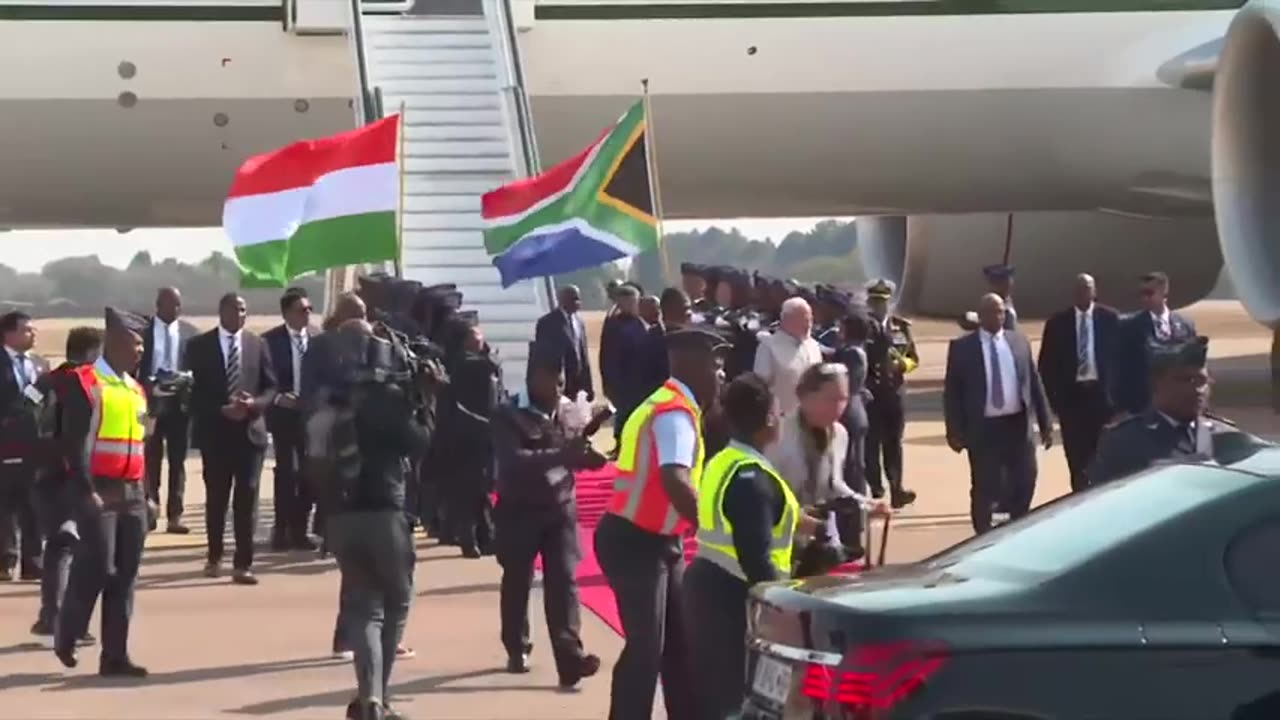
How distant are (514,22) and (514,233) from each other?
4217 millimetres

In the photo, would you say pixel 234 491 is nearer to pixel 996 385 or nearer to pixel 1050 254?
pixel 996 385

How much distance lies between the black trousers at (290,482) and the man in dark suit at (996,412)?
3445mm

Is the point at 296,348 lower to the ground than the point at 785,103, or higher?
lower

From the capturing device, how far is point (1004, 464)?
38.7 ft

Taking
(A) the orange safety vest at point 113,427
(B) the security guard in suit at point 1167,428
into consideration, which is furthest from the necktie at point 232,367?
(B) the security guard in suit at point 1167,428

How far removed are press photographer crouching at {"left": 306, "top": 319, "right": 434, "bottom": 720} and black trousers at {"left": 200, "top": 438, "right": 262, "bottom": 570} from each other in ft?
12.5

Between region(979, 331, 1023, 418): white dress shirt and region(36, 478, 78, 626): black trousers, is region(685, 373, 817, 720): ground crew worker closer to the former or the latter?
region(36, 478, 78, 626): black trousers

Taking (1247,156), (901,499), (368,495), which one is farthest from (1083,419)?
(368,495)

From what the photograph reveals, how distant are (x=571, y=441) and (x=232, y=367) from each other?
4.15 meters

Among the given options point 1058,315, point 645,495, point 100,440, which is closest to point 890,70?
point 1058,315

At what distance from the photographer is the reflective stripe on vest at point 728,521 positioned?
6621 millimetres

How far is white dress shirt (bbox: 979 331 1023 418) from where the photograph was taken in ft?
38.5

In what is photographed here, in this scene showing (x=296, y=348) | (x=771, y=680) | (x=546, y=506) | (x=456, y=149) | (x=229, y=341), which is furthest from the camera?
(x=456, y=149)

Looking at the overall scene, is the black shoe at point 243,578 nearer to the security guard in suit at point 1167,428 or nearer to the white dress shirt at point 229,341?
the white dress shirt at point 229,341
